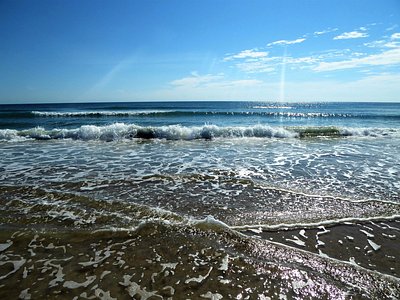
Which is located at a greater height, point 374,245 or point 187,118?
point 187,118

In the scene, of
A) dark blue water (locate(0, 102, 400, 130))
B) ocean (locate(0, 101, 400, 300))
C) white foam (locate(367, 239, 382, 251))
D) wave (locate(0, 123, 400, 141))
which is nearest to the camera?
ocean (locate(0, 101, 400, 300))

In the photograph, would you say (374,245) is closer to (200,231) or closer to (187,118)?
(200,231)

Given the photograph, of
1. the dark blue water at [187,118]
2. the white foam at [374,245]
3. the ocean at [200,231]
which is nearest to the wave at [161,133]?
the dark blue water at [187,118]

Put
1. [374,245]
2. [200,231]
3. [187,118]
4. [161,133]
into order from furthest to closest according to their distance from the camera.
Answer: [187,118], [161,133], [200,231], [374,245]

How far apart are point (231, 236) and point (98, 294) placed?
219cm

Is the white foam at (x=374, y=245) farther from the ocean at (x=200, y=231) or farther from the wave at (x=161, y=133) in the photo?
the wave at (x=161, y=133)

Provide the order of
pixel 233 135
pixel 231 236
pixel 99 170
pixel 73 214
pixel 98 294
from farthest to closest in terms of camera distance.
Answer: pixel 233 135 < pixel 99 170 < pixel 73 214 < pixel 231 236 < pixel 98 294

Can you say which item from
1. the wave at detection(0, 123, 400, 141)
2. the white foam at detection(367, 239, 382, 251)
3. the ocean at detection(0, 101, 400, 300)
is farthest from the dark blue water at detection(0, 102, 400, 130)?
the white foam at detection(367, 239, 382, 251)

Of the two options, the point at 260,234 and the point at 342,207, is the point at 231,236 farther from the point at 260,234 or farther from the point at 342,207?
the point at 342,207

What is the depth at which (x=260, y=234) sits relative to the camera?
4.61 m

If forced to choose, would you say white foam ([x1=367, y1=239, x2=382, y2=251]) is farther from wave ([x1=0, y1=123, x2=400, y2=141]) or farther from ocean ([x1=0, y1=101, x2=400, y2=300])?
wave ([x1=0, y1=123, x2=400, y2=141])

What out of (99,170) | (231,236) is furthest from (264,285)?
(99,170)

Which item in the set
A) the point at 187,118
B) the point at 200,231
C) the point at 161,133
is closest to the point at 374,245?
the point at 200,231

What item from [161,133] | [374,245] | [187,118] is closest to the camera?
[374,245]
